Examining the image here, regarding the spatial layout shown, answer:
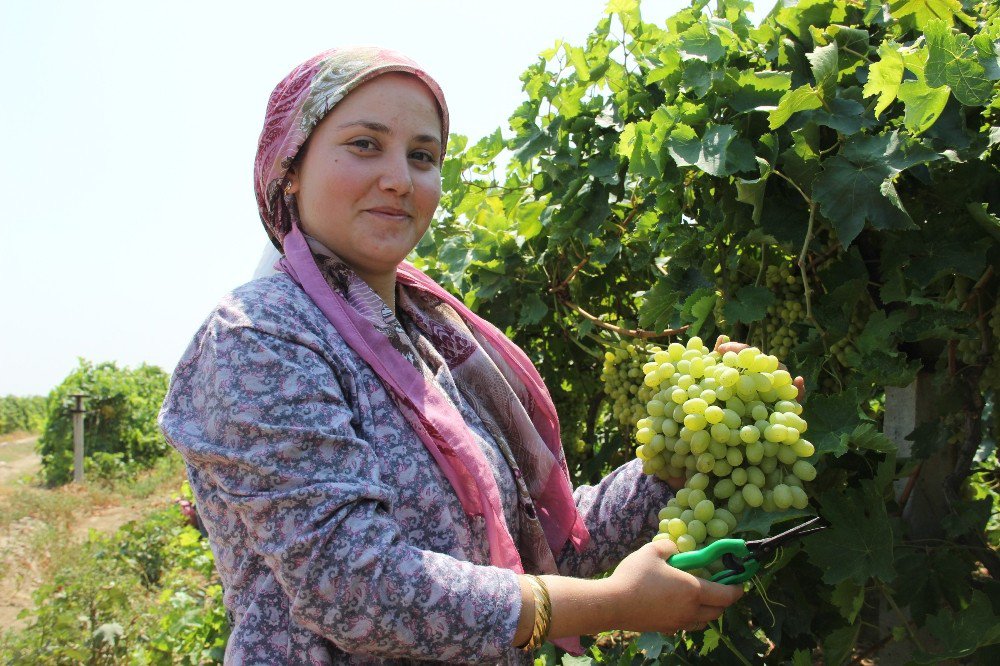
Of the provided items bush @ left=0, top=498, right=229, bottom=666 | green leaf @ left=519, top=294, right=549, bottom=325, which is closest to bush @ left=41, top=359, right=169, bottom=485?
bush @ left=0, top=498, right=229, bottom=666

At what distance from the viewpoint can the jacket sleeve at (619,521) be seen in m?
1.86

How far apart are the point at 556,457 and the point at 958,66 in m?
1.17

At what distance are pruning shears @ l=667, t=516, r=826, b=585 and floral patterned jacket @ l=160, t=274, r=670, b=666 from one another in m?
0.34

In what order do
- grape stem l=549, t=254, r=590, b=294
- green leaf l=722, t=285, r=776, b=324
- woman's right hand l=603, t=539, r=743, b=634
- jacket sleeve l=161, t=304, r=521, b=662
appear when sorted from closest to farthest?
jacket sleeve l=161, t=304, r=521, b=662 < woman's right hand l=603, t=539, r=743, b=634 < green leaf l=722, t=285, r=776, b=324 < grape stem l=549, t=254, r=590, b=294

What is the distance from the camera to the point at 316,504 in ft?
4.11

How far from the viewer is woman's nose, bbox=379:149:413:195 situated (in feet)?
5.04

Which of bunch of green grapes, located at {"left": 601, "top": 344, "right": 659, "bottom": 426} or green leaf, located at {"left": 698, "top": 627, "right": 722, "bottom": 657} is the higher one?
bunch of green grapes, located at {"left": 601, "top": 344, "right": 659, "bottom": 426}

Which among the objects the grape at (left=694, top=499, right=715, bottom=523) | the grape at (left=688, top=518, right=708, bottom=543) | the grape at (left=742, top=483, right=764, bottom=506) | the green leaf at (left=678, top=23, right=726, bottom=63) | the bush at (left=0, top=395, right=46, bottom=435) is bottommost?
the bush at (left=0, top=395, right=46, bottom=435)

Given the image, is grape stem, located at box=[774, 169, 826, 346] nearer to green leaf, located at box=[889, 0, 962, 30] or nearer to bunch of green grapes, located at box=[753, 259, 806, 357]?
bunch of green grapes, located at box=[753, 259, 806, 357]

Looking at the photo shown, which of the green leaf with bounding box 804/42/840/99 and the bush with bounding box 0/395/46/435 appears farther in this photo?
the bush with bounding box 0/395/46/435

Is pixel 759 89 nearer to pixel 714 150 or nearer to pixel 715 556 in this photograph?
pixel 714 150

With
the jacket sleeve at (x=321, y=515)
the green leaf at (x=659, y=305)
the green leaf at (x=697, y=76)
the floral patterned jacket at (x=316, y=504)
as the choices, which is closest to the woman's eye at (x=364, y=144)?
the floral patterned jacket at (x=316, y=504)

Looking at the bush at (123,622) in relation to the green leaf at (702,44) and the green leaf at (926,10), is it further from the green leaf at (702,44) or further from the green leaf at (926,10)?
the green leaf at (926,10)

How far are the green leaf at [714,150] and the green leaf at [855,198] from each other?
0.57 ft
